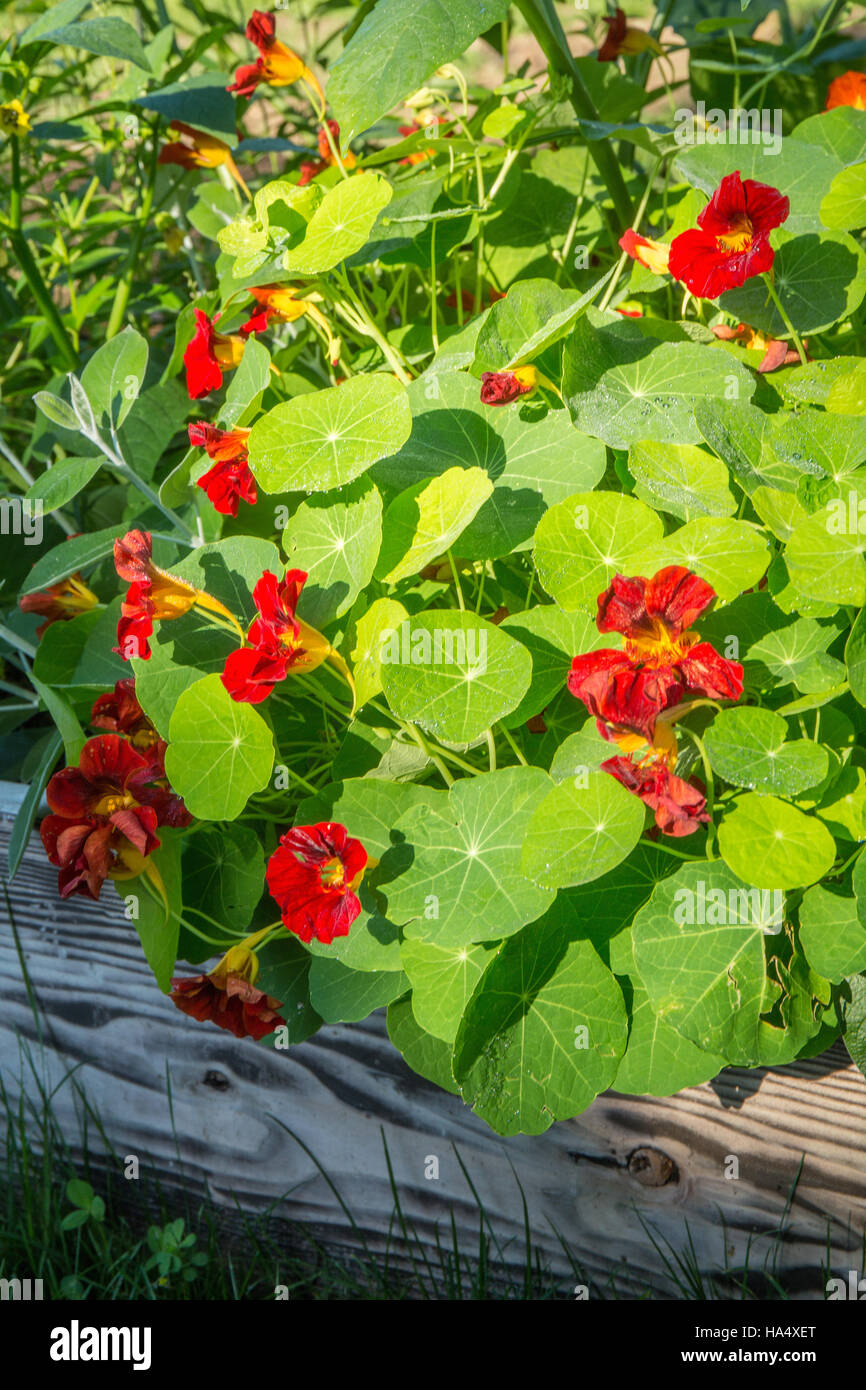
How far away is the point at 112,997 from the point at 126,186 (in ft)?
5.31

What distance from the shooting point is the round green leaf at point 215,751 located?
866 mm

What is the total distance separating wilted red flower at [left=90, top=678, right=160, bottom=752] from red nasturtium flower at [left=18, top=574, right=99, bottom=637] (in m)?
0.13

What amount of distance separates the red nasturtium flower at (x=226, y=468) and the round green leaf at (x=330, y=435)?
1.7 inches

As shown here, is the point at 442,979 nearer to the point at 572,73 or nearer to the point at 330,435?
the point at 330,435

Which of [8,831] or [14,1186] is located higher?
[8,831]

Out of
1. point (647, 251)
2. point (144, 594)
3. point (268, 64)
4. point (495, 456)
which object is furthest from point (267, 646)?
point (268, 64)

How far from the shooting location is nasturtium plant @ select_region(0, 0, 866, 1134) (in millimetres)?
793

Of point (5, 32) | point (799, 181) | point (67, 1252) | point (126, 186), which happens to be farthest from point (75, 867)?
point (5, 32)

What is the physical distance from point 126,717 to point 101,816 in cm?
10

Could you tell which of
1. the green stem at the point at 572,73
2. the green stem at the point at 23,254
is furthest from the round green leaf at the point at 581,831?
the green stem at the point at 23,254

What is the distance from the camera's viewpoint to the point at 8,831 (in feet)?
3.97

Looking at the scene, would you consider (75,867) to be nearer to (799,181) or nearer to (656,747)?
(656,747)

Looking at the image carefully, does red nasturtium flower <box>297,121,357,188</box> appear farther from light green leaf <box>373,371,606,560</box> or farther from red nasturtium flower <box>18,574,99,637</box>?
red nasturtium flower <box>18,574,99,637</box>

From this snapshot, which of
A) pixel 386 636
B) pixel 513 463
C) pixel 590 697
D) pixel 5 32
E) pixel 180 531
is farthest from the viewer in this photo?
pixel 5 32
